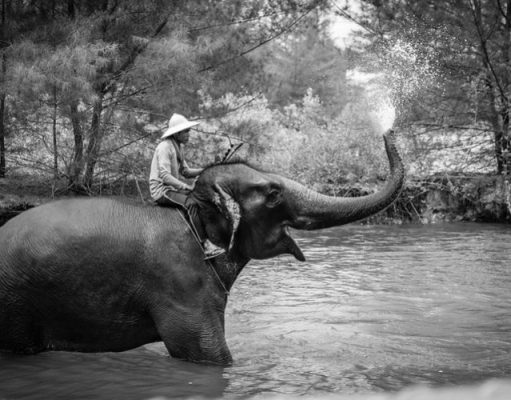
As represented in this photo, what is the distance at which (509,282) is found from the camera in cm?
870

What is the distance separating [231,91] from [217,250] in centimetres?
1025

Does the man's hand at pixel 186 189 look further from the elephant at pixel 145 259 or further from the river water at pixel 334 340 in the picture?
the river water at pixel 334 340

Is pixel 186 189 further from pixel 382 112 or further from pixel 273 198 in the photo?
pixel 382 112

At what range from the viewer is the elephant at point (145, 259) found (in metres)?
4.44

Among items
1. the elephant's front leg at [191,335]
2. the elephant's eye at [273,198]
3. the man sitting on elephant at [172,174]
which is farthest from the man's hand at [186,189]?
the elephant's front leg at [191,335]

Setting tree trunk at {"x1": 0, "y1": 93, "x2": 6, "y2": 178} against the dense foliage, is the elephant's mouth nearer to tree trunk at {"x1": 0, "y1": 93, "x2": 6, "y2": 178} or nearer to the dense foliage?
the dense foliage

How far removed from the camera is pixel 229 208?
4.70 metres

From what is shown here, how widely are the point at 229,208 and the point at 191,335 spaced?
0.88m

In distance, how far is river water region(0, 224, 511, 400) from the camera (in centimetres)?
450

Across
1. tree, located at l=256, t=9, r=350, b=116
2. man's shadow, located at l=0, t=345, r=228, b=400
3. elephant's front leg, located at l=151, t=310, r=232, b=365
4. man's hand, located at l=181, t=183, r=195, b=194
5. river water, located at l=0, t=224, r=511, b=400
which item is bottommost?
river water, located at l=0, t=224, r=511, b=400

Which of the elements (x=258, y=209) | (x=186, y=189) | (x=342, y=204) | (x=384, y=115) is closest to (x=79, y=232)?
(x=186, y=189)

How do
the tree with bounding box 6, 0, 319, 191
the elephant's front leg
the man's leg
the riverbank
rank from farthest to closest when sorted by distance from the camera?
the riverbank < the tree with bounding box 6, 0, 319, 191 < the man's leg < the elephant's front leg

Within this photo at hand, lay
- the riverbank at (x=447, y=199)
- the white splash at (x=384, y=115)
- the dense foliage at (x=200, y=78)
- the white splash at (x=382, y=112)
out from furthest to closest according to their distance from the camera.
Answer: the riverbank at (x=447, y=199)
the white splash at (x=382, y=112)
the white splash at (x=384, y=115)
the dense foliage at (x=200, y=78)

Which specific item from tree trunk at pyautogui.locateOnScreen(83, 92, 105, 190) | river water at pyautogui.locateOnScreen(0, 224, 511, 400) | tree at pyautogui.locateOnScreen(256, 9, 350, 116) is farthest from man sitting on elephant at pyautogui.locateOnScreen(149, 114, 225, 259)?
tree at pyautogui.locateOnScreen(256, 9, 350, 116)
